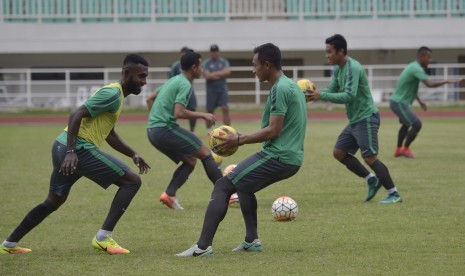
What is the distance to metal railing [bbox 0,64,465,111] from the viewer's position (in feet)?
120

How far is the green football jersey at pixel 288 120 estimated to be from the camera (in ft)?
27.8

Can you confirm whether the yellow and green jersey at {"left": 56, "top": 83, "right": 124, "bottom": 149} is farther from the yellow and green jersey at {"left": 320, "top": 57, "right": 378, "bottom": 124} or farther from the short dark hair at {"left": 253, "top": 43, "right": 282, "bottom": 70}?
the yellow and green jersey at {"left": 320, "top": 57, "right": 378, "bottom": 124}

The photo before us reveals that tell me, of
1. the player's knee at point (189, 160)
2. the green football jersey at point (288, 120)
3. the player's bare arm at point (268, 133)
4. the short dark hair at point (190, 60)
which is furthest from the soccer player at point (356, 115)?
the player's bare arm at point (268, 133)

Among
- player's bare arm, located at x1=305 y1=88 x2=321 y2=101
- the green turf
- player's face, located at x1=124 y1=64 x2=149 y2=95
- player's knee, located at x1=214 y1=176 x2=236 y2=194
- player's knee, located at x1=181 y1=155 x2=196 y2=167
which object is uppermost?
player's face, located at x1=124 y1=64 x2=149 y2=95

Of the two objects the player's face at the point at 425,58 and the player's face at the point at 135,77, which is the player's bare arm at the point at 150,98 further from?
the player's face at the point at 425,58

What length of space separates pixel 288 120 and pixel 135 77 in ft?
5.09

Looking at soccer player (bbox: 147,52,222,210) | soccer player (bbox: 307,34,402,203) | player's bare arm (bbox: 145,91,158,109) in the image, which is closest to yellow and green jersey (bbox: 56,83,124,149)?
soccer player (bbox: 147,52,222,210)

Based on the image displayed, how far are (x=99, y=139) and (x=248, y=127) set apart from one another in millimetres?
18586

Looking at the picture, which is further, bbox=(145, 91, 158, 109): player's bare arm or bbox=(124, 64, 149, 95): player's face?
bbox=(145, 91, 158, 109): player's bare arm

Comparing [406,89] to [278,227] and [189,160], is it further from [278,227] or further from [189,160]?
[278,227]

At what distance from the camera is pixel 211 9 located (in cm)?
3944

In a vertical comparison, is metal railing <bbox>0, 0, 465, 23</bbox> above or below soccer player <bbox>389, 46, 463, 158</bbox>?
above

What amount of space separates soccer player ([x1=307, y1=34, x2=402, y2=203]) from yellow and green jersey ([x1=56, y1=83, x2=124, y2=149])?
3676 mm

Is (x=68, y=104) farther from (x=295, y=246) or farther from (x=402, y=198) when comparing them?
(x=295, y=246)
